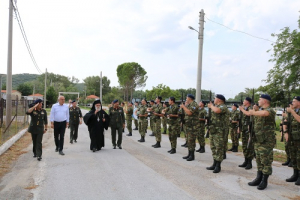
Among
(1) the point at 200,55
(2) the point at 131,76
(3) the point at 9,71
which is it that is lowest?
(3) the point at 9,71

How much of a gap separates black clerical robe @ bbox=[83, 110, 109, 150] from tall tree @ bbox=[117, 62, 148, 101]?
51814 millimetres

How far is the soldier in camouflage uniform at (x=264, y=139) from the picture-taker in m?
5.13

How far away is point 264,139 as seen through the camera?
5203mm

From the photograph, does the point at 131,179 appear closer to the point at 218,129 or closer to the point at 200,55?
the point at 218,129

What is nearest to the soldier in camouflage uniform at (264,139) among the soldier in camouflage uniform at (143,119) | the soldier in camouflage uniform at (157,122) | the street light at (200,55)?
the soldier in camouflage uniform at (157,122)

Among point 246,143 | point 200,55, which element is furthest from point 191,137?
point 200,55

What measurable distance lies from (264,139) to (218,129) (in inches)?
51.6

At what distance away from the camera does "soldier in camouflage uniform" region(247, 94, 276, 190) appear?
5133 mm

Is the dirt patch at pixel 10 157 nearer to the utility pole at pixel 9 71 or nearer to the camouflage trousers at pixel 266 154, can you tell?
the utility pole at pixel 9 71

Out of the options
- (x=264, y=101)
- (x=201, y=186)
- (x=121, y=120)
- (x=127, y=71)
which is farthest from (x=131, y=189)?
(x=127, y=71)

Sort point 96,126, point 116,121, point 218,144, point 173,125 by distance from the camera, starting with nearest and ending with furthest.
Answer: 1. point 218,144
2. point 173,125
3. point 96,126
4. point 116,121

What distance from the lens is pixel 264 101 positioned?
527 cm

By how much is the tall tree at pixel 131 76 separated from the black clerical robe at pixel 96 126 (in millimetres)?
51814

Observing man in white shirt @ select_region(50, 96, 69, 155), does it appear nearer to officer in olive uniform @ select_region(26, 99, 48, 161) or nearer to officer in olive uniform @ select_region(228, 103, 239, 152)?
officer in olive uniform @ select_region(26, 99, 48, 161)
